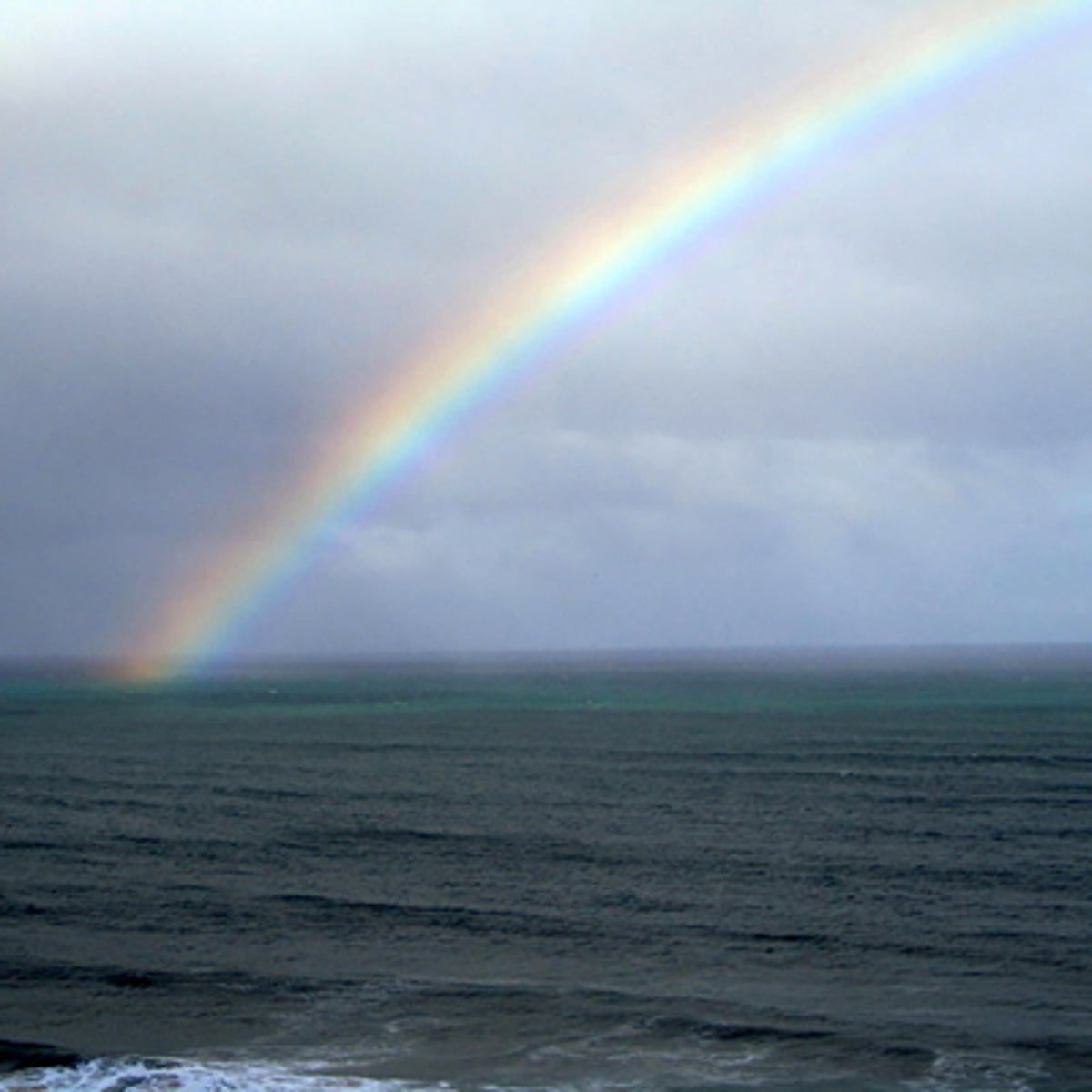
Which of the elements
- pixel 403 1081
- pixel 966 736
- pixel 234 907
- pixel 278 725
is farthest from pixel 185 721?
pixel 403 1081

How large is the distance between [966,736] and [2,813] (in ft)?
274

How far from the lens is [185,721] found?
155m

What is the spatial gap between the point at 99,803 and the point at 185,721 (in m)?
73.1

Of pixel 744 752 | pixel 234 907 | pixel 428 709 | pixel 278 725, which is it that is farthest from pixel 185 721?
pixel 234 907

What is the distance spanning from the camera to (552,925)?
48406mm

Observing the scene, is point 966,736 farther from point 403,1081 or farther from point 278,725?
point 403,1081

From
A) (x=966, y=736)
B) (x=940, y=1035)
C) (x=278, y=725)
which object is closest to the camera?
(x=940, y=1035)

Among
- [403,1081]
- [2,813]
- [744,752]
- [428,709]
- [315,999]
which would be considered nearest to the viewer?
[403,1081]

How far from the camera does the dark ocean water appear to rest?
33.7 m

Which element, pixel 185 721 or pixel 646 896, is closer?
pixel 646 896

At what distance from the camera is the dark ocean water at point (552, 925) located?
33.7 meters

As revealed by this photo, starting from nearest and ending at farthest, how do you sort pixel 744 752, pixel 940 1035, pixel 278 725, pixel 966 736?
pixel 940 1035 → pixel 744 752 → pixel 966 736 → pixel 278 725

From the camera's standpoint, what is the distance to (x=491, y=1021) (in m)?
36.6

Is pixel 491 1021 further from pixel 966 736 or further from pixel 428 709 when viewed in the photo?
pixel 428 709
